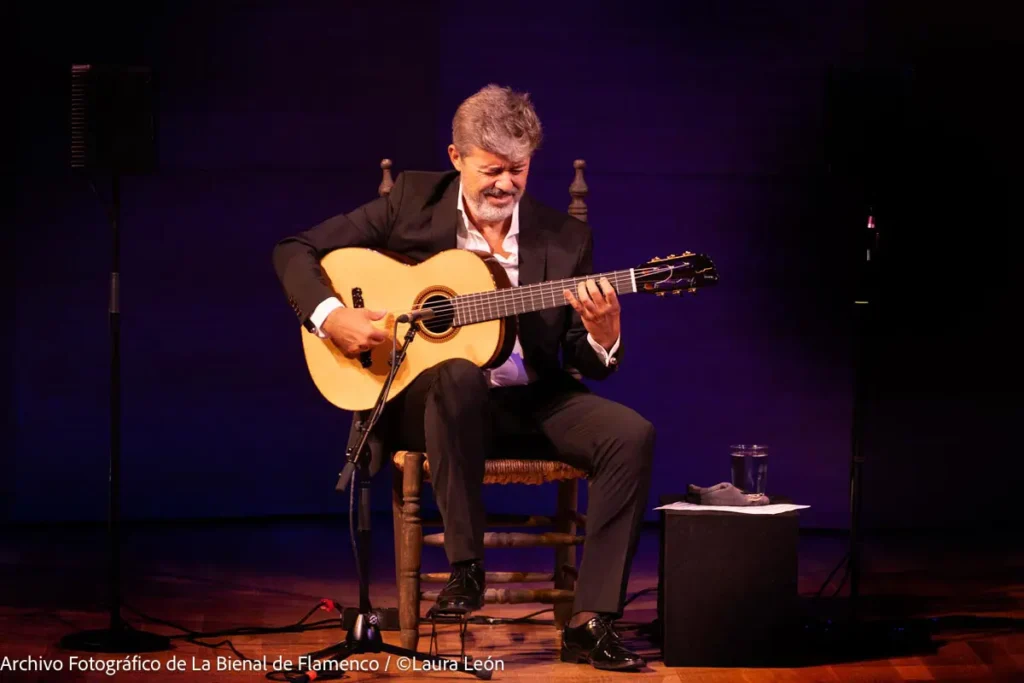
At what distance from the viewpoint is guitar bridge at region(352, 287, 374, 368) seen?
3656 mm

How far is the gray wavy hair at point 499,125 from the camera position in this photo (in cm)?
379

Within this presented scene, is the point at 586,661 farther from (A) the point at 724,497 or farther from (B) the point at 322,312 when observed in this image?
(B) the point at 322,312

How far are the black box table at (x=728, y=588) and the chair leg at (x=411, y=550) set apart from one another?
69 cm

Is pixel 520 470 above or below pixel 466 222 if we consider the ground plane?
below

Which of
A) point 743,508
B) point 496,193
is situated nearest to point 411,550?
point 743,508

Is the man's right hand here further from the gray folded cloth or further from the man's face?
the gray folded cloth

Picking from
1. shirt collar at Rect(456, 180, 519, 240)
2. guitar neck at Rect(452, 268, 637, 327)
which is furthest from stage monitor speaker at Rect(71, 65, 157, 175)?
guitar neck at Rect(452, 268, 637, 327)

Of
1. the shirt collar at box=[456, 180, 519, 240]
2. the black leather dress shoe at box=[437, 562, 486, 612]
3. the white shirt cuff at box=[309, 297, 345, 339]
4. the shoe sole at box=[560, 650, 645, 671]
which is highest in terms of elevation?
the shirt collar at box=[456, 180, 519, 240]

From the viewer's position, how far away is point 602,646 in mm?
3438

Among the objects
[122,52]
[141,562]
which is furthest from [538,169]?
[141,562]

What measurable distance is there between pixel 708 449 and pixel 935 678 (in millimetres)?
2118

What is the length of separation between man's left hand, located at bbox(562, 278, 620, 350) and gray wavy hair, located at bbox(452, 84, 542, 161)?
1.74ft

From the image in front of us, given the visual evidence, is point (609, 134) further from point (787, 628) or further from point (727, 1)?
point (787, 628)

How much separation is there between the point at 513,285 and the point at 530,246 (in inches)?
4.9
